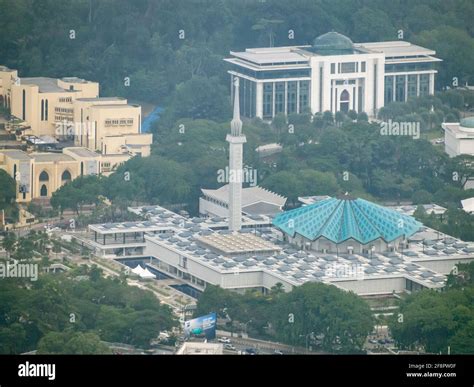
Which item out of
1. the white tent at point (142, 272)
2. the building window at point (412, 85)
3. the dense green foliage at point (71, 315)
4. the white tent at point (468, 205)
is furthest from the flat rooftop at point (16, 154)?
the building window at point (412, 85)

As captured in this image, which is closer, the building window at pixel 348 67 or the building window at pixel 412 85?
the building window at pixel 348 67

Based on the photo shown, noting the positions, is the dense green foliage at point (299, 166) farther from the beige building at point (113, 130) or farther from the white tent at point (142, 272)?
the white tent at point (142, 272)

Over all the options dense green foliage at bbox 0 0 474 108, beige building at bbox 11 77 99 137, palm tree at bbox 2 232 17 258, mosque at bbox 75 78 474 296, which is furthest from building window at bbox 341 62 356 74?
palm tree at bbox 2 232 17 258

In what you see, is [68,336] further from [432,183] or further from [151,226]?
[432,183]

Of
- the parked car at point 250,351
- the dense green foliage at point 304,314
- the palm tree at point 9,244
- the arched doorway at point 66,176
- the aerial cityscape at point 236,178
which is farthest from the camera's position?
the arched doorway at point 66,176

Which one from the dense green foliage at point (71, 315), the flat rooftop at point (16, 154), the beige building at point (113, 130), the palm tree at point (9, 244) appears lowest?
the dense green foliage at point (71, 315)

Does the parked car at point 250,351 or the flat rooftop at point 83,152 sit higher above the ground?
the flat rooftop at point 83,152
